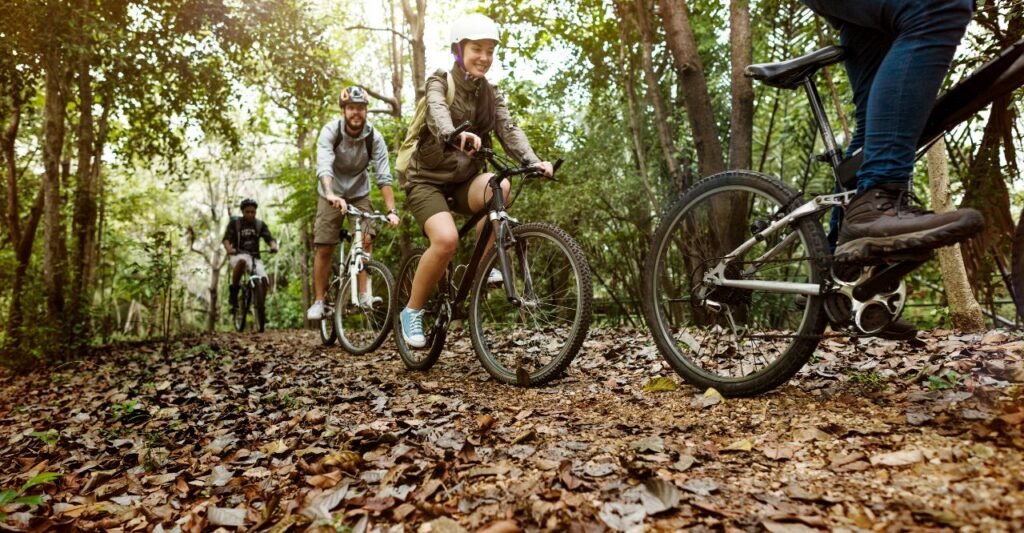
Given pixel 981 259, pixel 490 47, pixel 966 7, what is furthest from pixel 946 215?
pixel 981 259

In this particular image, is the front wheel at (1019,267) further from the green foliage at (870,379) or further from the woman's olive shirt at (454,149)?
the woman's olive shirt at (454,149)

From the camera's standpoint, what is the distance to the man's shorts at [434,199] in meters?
3.57

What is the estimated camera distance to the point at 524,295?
3238mm

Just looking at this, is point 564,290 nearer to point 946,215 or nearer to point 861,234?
point 861,234

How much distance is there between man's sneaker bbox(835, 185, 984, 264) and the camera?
1769 millimetres

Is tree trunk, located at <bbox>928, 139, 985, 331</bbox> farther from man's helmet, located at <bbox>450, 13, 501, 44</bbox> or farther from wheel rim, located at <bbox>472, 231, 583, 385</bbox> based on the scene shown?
man's helmet, located at <bbox>450, 13, 501, 44</bbox>

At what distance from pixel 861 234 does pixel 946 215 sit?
0.78 ft

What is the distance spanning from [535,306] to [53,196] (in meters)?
5.79

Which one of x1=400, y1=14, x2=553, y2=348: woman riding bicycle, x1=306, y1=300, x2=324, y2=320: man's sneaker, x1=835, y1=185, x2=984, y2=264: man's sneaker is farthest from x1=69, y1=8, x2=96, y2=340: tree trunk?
x1=835, y1=185, x2=984, y2=264: man's sneaker

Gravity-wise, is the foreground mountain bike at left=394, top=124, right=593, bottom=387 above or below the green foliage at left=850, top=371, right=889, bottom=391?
above

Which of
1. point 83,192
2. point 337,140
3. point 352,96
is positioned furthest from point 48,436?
point 83,192

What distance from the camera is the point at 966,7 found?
1.91 m

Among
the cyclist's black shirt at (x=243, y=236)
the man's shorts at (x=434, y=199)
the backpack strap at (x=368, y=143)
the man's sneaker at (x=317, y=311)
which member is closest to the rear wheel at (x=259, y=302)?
the cyclist's black shirt at (x=243, y=236)

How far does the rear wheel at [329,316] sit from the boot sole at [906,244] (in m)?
4.81
